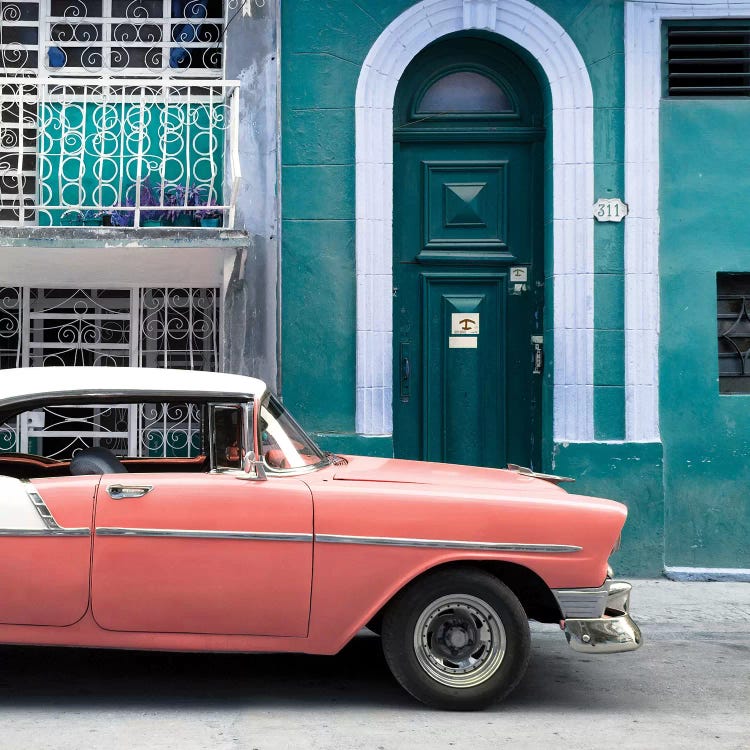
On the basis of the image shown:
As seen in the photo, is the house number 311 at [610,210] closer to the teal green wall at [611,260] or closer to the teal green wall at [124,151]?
the teal green wall at [611,260]

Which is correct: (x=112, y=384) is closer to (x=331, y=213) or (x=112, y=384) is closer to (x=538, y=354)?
(x=331, y=213)

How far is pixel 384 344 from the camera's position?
8453 millimetres

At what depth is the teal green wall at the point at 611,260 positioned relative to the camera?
8438mm

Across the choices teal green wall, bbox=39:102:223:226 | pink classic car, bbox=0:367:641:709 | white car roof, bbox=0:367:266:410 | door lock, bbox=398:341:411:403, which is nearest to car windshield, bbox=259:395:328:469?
pink classic car, bbox=0:367:641:709

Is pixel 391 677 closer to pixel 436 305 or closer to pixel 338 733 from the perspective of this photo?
pixel 338 733

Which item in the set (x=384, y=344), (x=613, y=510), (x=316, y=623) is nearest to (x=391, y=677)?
(x=316, y=623)

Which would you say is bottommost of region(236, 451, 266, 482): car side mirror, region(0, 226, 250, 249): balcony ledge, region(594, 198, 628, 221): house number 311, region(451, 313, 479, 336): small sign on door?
region(236, 451, 266, 482): car side mirror

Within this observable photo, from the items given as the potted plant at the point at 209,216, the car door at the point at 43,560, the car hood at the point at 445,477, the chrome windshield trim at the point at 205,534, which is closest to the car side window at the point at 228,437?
the chrome windshield trim at the point at 205,534

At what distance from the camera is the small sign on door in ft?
28.8

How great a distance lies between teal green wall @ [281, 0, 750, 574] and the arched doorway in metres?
0.42

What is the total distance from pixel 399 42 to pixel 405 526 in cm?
495

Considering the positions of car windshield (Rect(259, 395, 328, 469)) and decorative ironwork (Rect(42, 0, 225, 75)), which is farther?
decorative ironwork (Rect(42, 0, 225, 75))

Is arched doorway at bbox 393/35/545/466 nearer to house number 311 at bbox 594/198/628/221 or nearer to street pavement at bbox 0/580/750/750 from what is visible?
house number 311 at bbox 594/198/628/221

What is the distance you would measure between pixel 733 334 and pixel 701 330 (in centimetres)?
32
